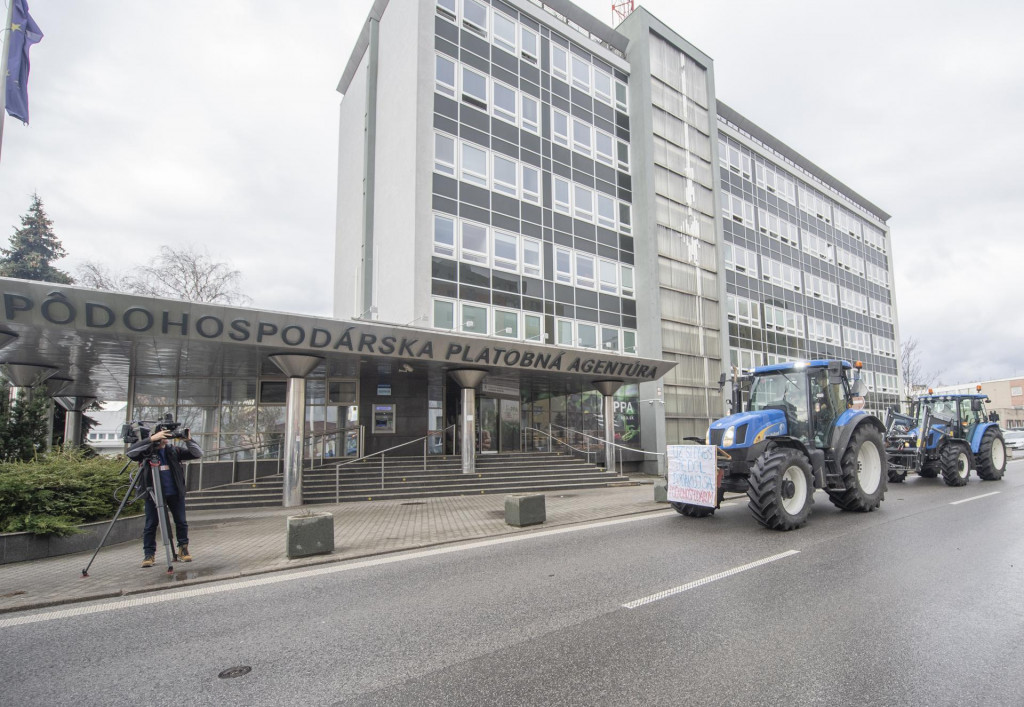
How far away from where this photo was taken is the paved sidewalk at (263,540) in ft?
21.6

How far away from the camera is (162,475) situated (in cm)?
731

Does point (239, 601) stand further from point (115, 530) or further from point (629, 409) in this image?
point (629, 409)

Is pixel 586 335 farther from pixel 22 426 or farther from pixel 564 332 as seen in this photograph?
pixel 22 426

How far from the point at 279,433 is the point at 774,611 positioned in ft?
56.1

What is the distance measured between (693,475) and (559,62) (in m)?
24.1

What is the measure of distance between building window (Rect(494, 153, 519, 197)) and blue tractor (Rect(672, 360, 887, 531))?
1554 centimetres

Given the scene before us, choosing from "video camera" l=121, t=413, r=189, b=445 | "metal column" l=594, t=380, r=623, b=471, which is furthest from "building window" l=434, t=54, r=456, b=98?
"video camera" l=121, t=413, r=189, b=445

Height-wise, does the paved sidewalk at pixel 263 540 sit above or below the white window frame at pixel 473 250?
below

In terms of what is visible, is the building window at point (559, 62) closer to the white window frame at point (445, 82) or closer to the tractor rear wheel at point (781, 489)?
the white window frame at point (445, 82)

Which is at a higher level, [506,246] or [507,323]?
[506,246]

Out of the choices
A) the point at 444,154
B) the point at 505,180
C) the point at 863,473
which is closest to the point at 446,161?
the point at 444,154

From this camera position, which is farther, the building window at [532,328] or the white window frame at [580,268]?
the white window frame at [580,268]

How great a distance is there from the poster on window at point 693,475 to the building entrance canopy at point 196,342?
8.23 m

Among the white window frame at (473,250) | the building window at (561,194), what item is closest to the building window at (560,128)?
the building window at (561,194)
